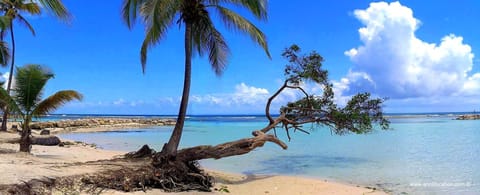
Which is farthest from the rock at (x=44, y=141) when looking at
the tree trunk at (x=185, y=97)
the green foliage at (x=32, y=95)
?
the tree trunk at (x=185, y=97)

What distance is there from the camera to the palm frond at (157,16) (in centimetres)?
901

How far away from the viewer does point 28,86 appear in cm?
1101

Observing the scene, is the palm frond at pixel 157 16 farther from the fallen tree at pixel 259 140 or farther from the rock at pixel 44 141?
the rock at pixel 44 141

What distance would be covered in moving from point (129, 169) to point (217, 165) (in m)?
6.07

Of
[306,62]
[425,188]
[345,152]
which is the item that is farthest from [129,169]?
[345,152]

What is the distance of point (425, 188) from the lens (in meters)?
10.0

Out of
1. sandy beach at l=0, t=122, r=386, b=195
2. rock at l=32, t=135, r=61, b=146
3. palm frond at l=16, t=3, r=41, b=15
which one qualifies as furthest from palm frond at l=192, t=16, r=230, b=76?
palm frond at l=16, t=3, r=41, b=15

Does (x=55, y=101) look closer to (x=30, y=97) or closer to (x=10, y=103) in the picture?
(x=30, y=97)

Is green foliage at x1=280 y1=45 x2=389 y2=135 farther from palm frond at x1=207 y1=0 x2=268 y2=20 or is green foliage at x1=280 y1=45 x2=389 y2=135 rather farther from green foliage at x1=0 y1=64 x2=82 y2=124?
green foliage at x1=0 y1=64 x2=82 y2=124

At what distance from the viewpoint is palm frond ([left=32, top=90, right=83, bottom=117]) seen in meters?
11.4

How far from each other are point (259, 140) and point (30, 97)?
6.50 meters

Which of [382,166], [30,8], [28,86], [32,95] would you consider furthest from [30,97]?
[382,166]

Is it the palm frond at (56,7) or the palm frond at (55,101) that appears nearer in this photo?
the palm frond at (56,7)

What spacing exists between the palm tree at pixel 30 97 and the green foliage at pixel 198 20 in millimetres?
2862
